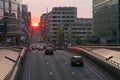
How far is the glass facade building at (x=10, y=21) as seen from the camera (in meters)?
103

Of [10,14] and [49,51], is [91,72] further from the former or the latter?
[10,14]

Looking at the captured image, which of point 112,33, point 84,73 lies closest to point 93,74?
point 84,73

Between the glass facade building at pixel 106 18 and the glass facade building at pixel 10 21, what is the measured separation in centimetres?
2745

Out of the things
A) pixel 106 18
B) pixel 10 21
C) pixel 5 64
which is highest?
pixel 106 18

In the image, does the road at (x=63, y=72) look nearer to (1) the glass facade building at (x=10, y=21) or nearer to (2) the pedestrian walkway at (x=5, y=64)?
(2) the pedestrian walkway at (x=5, y=64)

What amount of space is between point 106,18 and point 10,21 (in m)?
31.3

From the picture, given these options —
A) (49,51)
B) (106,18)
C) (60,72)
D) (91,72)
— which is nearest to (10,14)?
(106,18)

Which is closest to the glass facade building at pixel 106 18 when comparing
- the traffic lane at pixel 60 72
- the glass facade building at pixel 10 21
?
the glass facade building at pixel 10 21

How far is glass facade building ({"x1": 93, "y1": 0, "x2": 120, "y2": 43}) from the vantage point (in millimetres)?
110188

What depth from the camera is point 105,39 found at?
120438mm

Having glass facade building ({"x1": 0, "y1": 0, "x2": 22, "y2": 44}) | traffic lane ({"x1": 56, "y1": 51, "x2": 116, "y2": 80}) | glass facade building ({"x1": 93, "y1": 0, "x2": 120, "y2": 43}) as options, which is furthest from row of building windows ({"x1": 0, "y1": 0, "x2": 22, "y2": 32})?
traffic lane ({"x1": 56, "y1": 51, "x2": 116, "y2": 80})

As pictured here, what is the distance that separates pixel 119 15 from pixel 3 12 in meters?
32.2

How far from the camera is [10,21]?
108000mm

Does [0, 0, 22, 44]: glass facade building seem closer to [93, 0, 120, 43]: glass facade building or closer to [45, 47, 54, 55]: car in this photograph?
[45, 47, 54, 55]: car
